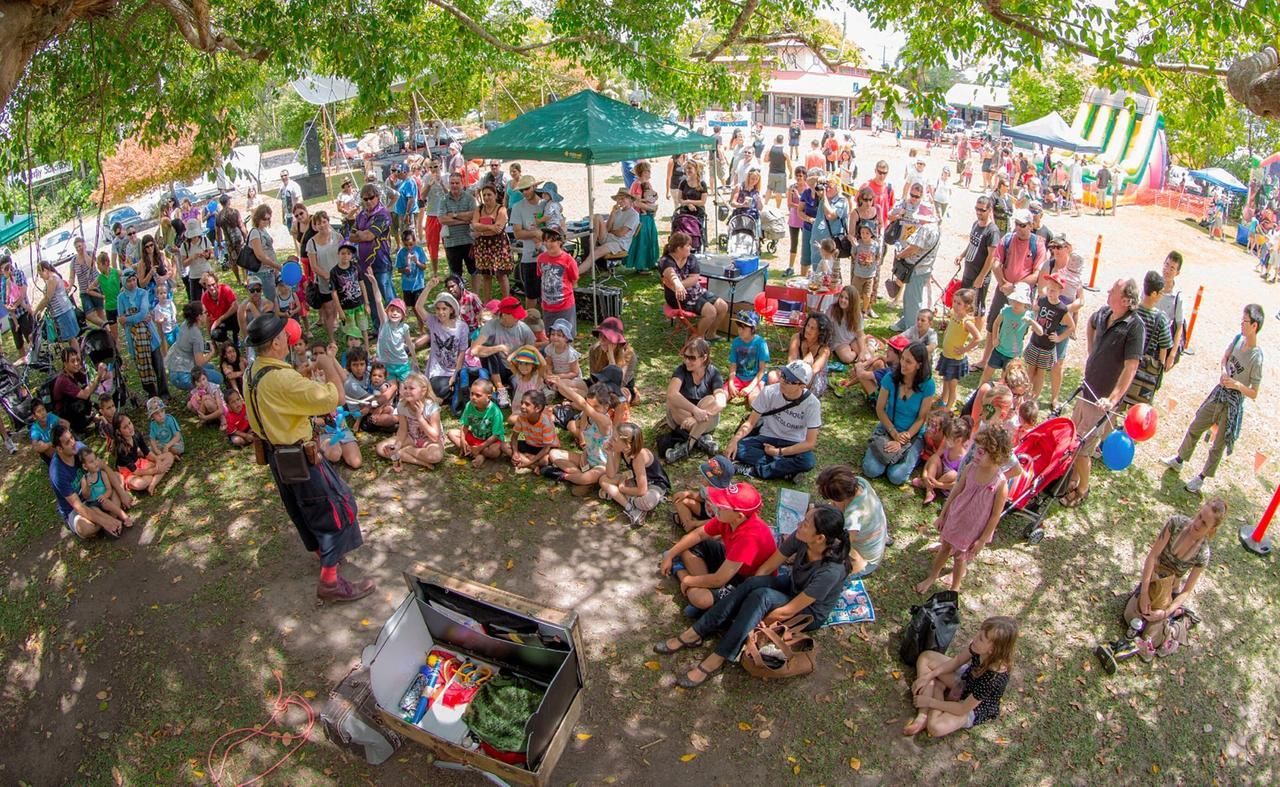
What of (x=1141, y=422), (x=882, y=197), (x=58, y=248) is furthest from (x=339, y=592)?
(x=58, y=248)

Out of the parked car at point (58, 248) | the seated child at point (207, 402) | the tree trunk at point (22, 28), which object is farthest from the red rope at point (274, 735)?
the parked car at point (58, 248)

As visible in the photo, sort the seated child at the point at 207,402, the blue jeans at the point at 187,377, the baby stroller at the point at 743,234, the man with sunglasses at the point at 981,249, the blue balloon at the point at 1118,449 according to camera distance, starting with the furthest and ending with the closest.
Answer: the baby stroller at the point at 743,234 → the man with sunglasses at the point at 981,249 → the blue jeans at the point at 187,377 → the seated child at the point at 207,402 → the blue balloon at the point at 1118,449

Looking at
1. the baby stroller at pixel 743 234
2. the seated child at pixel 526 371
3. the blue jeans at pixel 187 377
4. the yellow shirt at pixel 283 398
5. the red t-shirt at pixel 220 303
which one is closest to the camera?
the yellow shirt at pixel 283 398

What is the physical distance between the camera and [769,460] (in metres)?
6.70

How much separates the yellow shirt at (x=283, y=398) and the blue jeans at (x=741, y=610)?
102 inches

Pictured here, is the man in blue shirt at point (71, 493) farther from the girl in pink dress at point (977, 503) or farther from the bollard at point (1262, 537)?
the bollard at point (1262, 537)

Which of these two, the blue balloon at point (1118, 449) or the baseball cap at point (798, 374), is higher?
the baseball cap at point (798, 374)

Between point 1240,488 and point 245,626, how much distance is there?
777 cm

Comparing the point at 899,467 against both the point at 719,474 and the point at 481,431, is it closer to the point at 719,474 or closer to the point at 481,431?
the point at 719,474

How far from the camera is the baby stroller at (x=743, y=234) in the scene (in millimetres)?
10445

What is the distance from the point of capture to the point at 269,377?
15.4 feet

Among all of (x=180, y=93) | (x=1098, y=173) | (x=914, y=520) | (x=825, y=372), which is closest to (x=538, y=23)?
(x=1098, y=173)

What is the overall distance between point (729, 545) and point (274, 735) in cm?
279

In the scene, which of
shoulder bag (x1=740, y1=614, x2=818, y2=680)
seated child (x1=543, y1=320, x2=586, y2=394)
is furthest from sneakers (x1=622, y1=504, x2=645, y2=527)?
shoulder bag (x1=740, y1=614, x2=818, y2=680)
